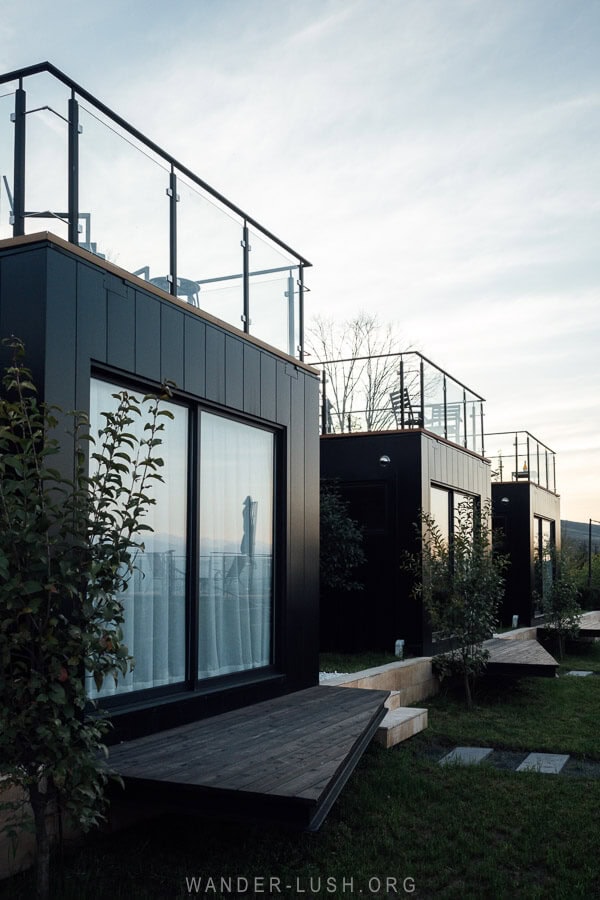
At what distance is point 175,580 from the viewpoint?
5.39 meters

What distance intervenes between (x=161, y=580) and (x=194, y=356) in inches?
58.3

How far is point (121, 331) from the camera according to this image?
4871 mm

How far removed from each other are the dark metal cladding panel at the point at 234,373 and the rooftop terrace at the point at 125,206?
0.21 m

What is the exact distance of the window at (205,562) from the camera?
5.10 m

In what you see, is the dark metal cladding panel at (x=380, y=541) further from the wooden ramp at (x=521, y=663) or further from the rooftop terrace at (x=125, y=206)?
the rooftop terrace at (x=125, y=206)

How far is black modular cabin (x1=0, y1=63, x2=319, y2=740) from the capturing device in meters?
4.52

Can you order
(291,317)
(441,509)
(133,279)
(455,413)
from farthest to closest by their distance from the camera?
(455,413) → (441,509) → (291,317) → (133,279)

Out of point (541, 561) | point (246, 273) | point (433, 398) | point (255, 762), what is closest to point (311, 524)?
point (246, 273)

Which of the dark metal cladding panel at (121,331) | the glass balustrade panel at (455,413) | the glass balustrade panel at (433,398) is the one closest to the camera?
the dark metal cladding panel at (121,331)

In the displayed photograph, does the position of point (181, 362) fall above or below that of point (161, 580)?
above

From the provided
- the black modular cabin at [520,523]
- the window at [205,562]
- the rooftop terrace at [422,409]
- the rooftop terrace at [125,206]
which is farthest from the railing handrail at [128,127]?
the black modular cabin at [520,523]

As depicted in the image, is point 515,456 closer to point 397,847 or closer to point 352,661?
point 352,661

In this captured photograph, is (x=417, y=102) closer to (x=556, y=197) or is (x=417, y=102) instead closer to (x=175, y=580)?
(x=556, y=197)

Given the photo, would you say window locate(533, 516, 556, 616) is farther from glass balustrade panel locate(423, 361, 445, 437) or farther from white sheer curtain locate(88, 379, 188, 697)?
white sheer curtain locate(88, 379, 188, 697)
